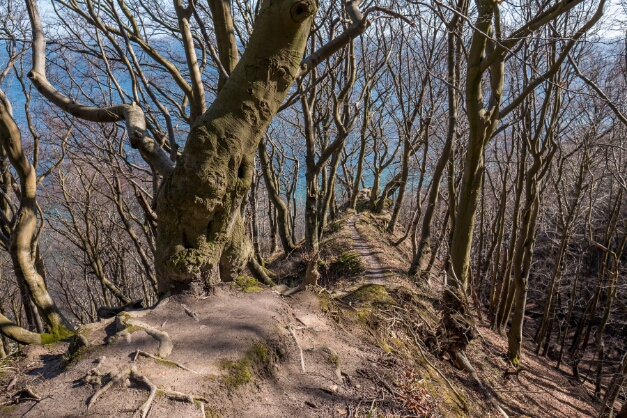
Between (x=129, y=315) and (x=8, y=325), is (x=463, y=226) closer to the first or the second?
(x=129, y=315)

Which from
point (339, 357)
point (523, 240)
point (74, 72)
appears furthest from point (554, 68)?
point (74, 72)

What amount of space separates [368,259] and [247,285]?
6.56 metres

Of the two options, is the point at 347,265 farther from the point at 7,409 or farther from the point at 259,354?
the point at 7,409

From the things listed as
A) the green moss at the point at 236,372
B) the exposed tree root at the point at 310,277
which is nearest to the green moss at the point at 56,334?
the green moss at the point at 236,372

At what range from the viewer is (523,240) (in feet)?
27.7

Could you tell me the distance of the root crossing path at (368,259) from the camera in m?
8.45

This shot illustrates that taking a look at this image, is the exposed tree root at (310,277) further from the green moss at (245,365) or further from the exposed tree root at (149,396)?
the exposed tree root at (149,396)

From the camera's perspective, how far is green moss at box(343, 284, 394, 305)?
17.4ft

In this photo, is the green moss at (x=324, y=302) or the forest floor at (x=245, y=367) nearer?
the forest floor at (x=245, y=367)

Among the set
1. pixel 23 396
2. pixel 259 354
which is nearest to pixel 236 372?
pixel 259 354

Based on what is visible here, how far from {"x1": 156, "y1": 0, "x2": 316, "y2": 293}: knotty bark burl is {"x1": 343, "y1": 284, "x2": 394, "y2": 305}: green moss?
7.73 ft

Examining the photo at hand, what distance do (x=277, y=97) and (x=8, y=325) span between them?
3.20 metres

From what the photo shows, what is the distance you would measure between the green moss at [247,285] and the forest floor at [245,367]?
2 centimetres

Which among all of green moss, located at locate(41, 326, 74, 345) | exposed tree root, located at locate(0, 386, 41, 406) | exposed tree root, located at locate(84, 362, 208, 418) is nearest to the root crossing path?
green moss, located at locate(41, 326, 74, 345)
